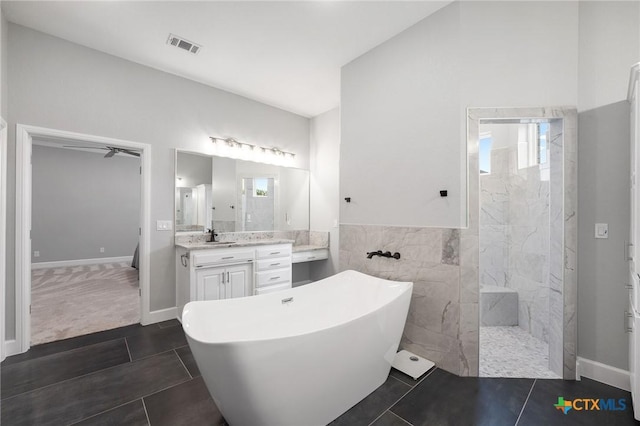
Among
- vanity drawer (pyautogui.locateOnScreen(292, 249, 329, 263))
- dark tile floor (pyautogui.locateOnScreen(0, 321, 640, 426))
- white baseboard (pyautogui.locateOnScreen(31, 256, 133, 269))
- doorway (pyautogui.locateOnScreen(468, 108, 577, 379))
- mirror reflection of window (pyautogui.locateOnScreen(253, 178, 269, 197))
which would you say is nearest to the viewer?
dark tile floor (pyautogui.locateOnScreen(0, 321, 640, 426))

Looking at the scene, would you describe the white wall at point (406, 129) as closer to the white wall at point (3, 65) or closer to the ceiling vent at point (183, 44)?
the ceiling vent at point (183, 44)

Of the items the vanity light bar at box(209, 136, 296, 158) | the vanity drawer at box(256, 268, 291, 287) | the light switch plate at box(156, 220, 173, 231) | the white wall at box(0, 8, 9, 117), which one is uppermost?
the white wall at box(0, 8, 9, 117)

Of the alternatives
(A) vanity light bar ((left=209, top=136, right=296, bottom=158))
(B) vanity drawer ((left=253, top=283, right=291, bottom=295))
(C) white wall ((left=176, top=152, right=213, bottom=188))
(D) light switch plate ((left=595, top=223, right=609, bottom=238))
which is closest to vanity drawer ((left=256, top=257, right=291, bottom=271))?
(B) vanity drawer ((left=253, top=283, right=291, bottom=295))

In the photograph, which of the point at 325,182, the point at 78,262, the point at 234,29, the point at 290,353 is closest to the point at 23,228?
the point at 234,29

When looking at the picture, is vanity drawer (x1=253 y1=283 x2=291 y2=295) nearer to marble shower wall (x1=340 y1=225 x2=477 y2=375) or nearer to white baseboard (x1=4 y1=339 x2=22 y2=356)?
marble shower wall (x1=340 y1=225 x2=477 y2=375)

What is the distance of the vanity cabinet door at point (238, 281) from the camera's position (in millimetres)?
3025

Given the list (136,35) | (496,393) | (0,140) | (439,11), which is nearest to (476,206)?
(496,393)

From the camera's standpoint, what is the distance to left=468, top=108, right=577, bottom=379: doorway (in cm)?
196

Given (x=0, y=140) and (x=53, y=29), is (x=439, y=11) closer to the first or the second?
(x=53, y=29)

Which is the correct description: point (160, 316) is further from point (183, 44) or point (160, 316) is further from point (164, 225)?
point (183, 44)

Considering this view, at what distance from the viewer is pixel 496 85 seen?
2045 millimetres

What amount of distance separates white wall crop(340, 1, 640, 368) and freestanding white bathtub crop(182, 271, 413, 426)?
0.94 metres

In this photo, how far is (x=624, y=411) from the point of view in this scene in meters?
1.62

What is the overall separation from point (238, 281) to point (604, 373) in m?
3.22
